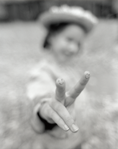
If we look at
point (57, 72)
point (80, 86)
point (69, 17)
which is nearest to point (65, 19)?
point (69, 17)

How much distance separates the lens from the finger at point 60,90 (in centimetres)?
30

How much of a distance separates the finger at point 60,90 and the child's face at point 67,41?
0.68ft

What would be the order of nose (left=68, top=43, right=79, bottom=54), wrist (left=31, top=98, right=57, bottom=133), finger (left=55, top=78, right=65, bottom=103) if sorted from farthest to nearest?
nose (left=68, top=43, right=79, bottom=54)
wrist (left=31, top=98, right=57, bottom=133)
finger (left=55, top=78, right=65, bottom=103)

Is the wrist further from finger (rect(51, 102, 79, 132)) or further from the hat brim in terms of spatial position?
the hat brim

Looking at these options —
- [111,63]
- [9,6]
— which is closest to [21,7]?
[9,6]

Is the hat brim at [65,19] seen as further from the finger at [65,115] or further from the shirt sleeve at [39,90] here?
the finger at [65,115]

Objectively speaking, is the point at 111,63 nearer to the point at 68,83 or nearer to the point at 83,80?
the point at 68,83

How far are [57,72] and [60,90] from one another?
0.63 feet

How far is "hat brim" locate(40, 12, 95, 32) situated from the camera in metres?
0.49

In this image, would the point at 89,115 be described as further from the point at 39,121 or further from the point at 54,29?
the point at 54,29

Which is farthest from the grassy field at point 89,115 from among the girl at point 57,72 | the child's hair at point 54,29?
the child's hair at point 54,29

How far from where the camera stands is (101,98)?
0.57 m

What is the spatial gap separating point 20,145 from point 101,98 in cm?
27

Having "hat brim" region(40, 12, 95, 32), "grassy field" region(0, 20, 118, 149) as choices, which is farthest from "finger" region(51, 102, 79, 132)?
"hat brim" region(40, 12, 95, 32)
